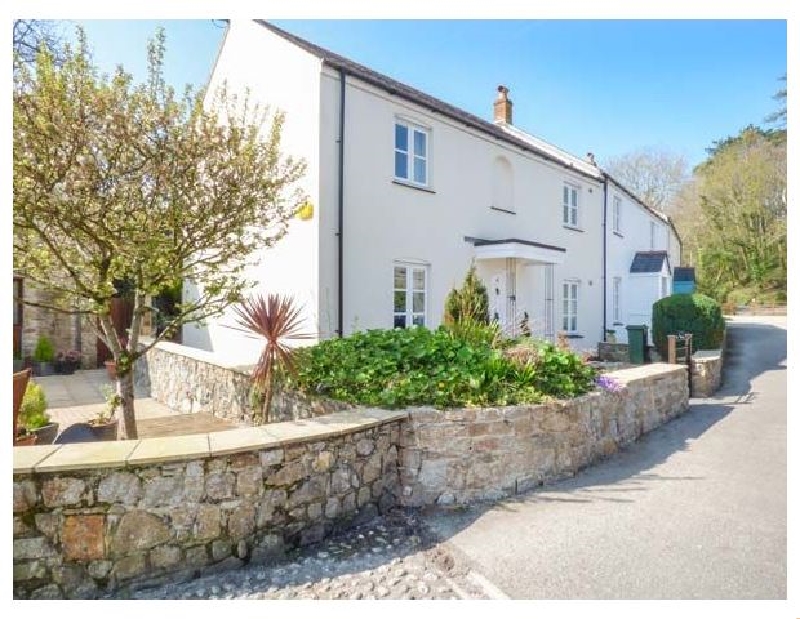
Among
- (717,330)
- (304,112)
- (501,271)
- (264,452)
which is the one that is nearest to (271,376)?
(264,452)

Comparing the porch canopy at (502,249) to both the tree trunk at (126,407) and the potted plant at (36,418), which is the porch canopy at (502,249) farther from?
the potted plant at (36,418)

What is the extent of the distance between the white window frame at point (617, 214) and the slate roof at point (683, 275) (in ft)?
25.6

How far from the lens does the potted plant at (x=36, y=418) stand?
530 centimetres

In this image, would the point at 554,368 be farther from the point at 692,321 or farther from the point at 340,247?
the point at 692,321

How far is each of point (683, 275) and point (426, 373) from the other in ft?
76.3

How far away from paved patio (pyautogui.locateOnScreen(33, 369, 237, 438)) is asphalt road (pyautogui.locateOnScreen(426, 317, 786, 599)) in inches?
173

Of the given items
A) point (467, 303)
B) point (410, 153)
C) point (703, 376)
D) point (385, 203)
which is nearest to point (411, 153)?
point (410, 153)

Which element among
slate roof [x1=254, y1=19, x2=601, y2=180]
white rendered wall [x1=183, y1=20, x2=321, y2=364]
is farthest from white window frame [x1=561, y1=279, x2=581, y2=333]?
white rendered wall [x1=183, y1=20, x2=321, y2=364]

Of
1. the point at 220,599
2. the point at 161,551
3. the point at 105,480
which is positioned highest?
the point at 105,480

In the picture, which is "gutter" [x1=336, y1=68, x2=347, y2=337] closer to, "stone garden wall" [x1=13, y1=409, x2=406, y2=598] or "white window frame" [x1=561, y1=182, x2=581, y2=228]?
"stone garden wall" [x1=13, y1=409, x2=406, y2=598]

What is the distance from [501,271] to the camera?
1195 cm
